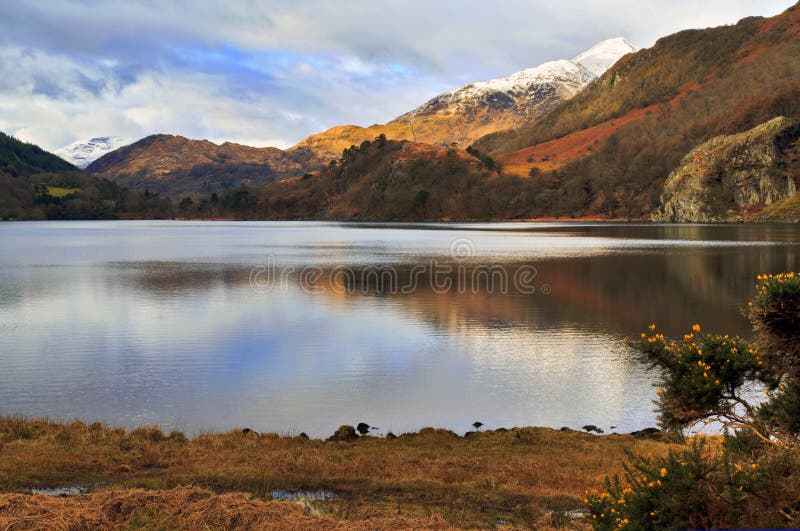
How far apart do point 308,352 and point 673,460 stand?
21277 mm

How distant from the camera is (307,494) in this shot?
39.1 ft

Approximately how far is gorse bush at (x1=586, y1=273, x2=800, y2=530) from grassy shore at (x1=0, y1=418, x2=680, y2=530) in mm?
2029

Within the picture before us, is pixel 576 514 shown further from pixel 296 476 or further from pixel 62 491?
pixel 62 491

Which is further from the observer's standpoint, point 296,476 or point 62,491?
point 296,476

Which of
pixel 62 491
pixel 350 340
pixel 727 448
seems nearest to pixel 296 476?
pixel 62 491

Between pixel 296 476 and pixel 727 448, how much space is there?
761 cm

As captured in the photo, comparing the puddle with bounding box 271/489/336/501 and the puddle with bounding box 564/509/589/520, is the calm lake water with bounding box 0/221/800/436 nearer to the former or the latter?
the puddle with bounding box 271/489/336/501

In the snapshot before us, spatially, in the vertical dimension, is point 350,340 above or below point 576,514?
below

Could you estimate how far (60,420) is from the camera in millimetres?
17969

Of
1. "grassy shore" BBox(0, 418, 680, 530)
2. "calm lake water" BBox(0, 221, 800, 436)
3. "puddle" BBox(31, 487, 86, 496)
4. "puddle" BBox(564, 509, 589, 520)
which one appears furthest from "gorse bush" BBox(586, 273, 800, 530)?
"puddle" BBox(31, 487, 86, 496)

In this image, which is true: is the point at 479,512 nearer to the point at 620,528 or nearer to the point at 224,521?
the point at 620,528

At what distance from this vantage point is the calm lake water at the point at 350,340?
2005cm

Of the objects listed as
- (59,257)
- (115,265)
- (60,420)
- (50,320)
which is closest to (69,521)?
(60,420)

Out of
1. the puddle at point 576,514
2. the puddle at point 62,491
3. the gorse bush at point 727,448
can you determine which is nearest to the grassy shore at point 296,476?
the puddle at point 576,514
